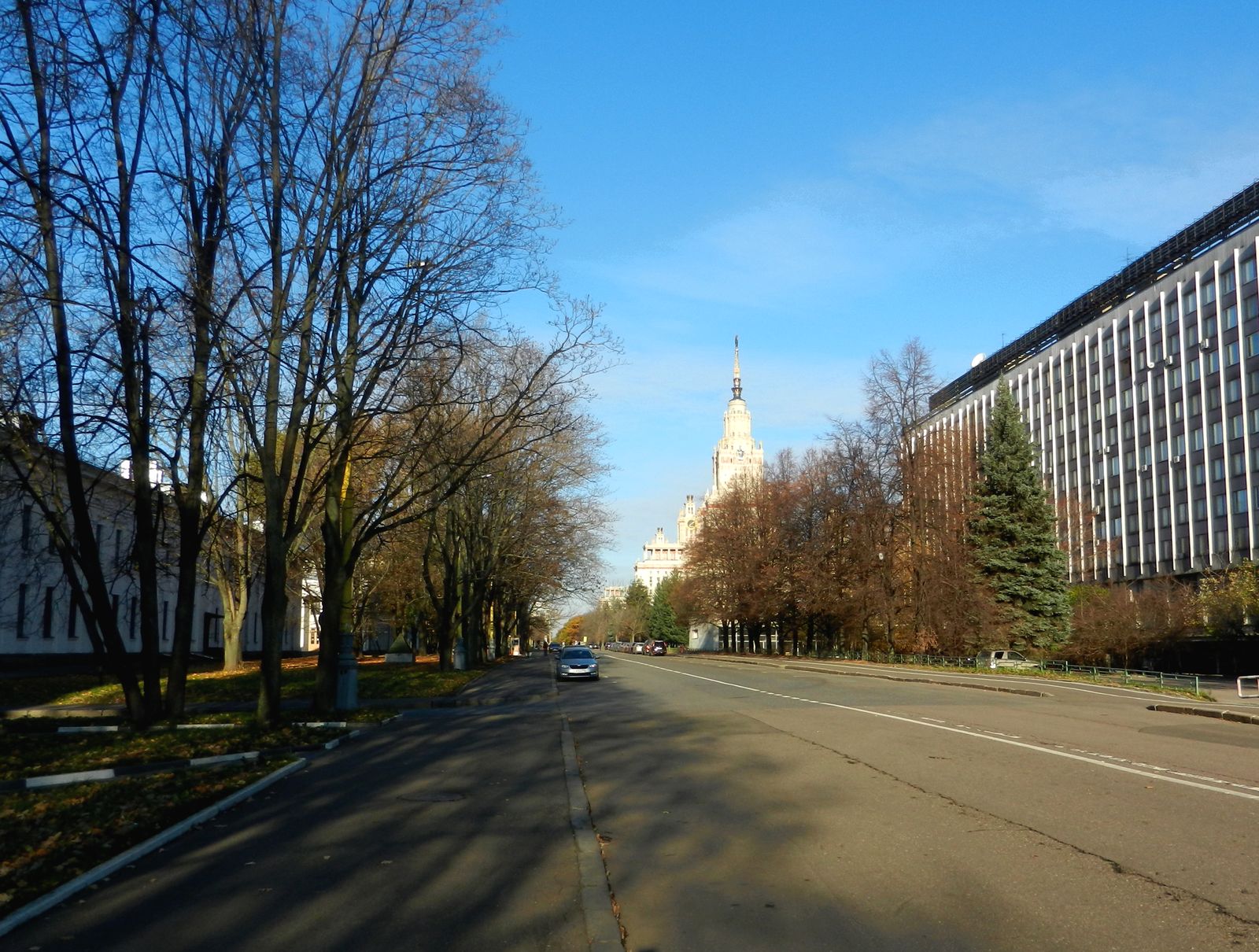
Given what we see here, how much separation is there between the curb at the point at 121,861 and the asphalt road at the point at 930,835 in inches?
134

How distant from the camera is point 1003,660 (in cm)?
4844

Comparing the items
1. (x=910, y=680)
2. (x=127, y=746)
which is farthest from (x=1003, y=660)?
(x=127, y=746)

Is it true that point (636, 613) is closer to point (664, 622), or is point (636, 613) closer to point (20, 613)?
point (664, 622)

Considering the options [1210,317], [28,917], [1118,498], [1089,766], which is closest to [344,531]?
[1089,766]

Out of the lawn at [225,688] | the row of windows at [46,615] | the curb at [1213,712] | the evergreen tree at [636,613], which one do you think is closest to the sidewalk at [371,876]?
the lawn at [225,688]

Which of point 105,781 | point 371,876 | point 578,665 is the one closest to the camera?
point 371,876

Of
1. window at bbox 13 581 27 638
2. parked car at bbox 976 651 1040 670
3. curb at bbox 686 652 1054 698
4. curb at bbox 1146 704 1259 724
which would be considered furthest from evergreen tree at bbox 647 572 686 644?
curb at bbox 1146 704 1259 724

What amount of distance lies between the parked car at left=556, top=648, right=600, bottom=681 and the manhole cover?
98.7 feet

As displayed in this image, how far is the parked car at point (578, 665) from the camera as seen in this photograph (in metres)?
41.5

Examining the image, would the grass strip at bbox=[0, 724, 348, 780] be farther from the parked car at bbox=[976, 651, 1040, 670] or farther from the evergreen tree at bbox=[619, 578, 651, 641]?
the evergreen tree at bbox=[619, 578, 651, 641]

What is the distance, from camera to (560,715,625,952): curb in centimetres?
600

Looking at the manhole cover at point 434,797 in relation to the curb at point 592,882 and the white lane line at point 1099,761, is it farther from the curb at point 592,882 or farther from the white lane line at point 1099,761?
the white lane line at point 1099,761

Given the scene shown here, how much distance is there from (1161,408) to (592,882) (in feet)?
247

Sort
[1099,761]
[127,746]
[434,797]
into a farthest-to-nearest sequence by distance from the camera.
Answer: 1. [127,746]
2. [1099,761]
3. [434,797]
